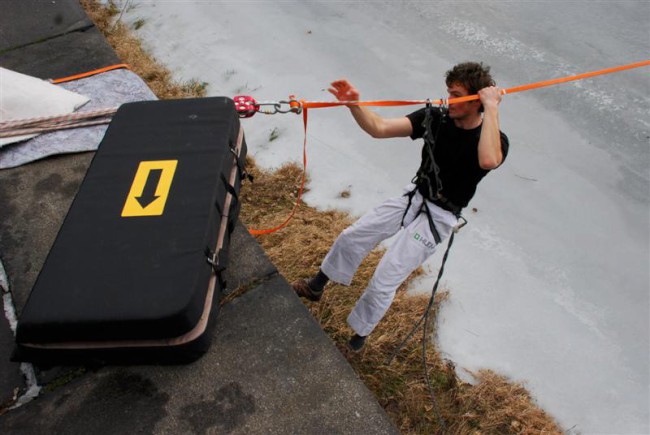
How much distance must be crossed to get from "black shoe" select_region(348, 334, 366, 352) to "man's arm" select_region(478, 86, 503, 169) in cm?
92

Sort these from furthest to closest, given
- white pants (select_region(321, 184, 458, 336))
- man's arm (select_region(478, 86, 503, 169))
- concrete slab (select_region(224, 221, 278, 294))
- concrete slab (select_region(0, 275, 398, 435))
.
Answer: concrete slab (select_region(224, 221, 278, 294)) → white pants (select_region(321, 184, 458, 336)) → man's arm (select_region(478, 86, 503, 169)) → concrete slab (select_region(0, 275, 398, 435))

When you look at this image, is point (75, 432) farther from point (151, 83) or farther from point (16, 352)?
point (151, 83)

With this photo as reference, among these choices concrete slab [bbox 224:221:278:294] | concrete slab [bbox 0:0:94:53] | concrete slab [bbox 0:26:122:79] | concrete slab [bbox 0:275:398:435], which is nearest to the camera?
concrete slab [bbox 0:275:398:435]

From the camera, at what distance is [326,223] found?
2.74 m

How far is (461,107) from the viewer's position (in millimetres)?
1903

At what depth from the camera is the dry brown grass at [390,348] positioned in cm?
202

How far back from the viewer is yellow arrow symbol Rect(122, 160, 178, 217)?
1791mm

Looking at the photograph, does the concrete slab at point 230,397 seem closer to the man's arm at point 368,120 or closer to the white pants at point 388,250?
the white pants at point 388,250

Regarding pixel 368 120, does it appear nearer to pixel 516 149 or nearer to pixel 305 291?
pixel 305 291

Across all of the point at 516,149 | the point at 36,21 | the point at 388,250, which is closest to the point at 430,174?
the point at 388,250

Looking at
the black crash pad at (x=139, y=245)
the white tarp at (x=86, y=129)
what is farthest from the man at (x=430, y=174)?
the white tarp at (x=86, y=129)

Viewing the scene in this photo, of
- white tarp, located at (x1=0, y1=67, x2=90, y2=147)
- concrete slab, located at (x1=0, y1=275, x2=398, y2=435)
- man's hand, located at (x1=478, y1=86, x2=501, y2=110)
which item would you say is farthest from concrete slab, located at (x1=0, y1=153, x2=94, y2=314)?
man's hand, located at (x1=478, y1=86, x2=501, y2=110)

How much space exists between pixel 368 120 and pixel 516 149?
151cm

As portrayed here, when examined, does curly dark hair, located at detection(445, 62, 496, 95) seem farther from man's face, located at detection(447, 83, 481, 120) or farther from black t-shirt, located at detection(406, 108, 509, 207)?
black t-shirt, located at detection(406, 108, 509, 207)
